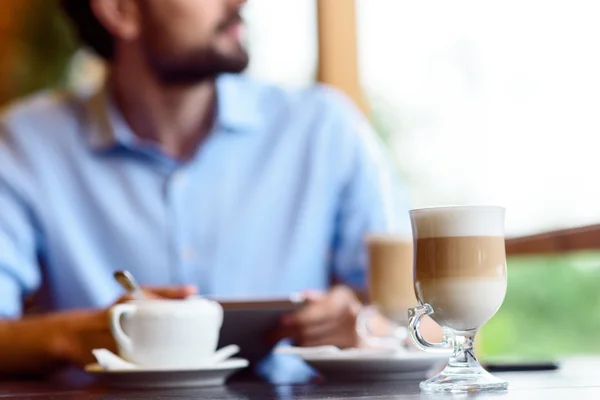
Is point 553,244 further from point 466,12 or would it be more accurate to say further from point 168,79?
point 466,12

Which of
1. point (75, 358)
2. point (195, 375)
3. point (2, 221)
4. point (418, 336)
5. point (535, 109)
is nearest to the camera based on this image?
point (418, 336)

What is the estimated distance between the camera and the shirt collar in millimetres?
2031

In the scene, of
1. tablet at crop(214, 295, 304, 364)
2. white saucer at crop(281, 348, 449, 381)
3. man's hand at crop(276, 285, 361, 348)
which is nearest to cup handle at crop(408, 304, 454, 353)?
white saucer at crop(281, 348, 449, 381)

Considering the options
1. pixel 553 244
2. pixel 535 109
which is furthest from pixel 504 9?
pixel 553 244

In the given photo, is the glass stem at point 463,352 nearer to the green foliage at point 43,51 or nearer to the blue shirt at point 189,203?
the blue shirt at point 189,203

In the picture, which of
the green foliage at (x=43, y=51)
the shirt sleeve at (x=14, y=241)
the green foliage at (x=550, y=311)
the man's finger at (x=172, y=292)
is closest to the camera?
the man's finger at (x=172, y=292)

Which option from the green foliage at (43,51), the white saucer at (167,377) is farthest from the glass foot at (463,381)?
the green foliage at (43,51)

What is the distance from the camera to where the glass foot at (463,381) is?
0.76 m

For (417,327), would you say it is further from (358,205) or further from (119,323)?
(358,205)

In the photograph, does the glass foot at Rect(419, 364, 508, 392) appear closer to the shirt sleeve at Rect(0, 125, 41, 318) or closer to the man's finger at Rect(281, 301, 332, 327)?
the man's finger at Rect(281, 301, 332, 327)

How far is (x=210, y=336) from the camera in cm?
104

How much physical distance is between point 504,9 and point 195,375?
2.50 meters

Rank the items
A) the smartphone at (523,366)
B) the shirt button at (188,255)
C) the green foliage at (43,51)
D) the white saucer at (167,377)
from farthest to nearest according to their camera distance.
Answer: the green foliage at (43,51) < the shirt button at (188,255) < the smartphone at (523,366) < the white saucer at (167,377)

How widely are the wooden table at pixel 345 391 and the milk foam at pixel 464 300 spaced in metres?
0.07
